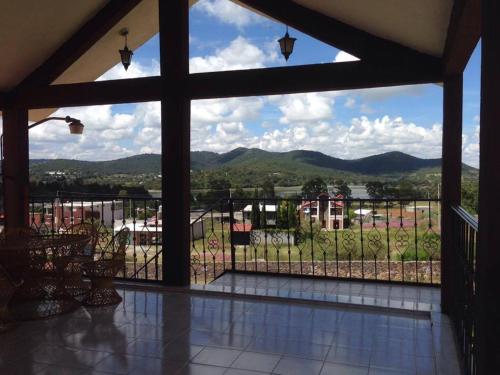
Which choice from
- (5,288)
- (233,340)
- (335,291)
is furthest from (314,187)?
(5,288)

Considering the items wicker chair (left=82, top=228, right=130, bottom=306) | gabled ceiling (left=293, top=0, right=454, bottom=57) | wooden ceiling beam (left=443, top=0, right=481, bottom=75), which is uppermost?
gabled ceiling (left=293, top=0, right=454, bottom=57)

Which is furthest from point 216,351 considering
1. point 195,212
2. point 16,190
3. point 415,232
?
point 16,190

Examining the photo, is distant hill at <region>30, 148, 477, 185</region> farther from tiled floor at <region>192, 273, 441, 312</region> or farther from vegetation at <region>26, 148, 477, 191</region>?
tiled floor at <region>192, 273, 441, 312</region>

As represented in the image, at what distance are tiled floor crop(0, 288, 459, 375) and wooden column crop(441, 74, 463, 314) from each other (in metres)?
0.37

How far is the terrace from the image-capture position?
2736 millimetres

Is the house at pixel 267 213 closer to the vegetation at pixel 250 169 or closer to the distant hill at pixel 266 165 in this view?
the vegetation at pixel 250 169

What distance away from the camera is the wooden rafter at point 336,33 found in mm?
3910

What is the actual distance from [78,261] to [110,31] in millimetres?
2723

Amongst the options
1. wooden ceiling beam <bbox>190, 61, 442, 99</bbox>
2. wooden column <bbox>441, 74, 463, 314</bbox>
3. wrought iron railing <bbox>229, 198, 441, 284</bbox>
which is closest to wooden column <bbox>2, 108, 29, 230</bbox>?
wooden ceiling beam <bbox>190, 61, 442, 99</bbox>

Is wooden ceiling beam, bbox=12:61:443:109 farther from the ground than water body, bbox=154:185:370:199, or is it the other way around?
wooden ceiling beam, bbox=12:61:443:109

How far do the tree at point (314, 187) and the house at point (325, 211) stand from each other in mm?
96

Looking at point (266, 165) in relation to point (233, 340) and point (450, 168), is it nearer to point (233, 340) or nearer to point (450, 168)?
point (450, 168)

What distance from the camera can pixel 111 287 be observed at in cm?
417

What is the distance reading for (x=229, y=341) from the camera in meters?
3.21
